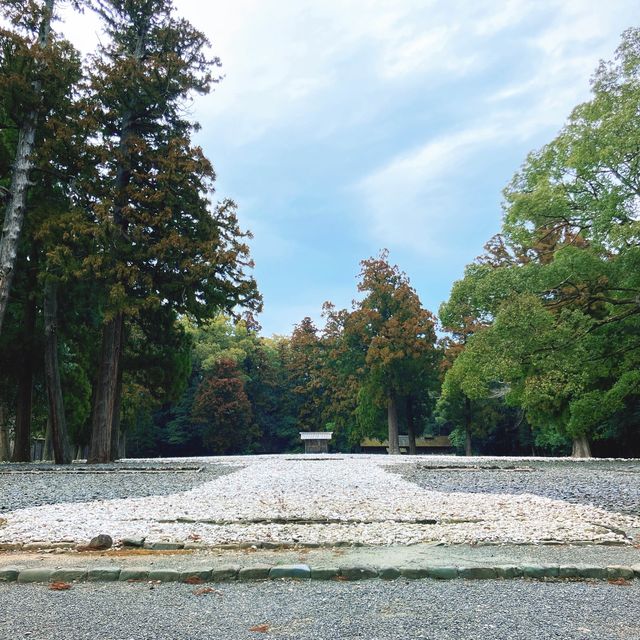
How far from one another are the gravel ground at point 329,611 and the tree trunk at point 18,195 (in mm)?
11864

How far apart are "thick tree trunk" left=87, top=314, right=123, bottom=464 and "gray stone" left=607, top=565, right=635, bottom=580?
15154 mm

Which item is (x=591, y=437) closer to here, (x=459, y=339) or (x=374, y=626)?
(x=459, y=339)

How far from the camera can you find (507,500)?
7785 mm

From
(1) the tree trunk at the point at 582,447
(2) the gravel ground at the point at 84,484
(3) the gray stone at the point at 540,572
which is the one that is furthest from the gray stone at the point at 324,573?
(1) the tree trunk at the point at 582,447

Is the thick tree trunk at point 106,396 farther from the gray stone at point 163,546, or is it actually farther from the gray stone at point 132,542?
the gray stone at point 163,546

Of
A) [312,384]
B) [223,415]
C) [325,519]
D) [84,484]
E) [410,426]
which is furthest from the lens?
[312,384]

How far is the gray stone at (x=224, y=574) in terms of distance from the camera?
152 inches

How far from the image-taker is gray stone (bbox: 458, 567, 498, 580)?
391 centimetres

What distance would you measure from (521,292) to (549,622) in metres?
13.1

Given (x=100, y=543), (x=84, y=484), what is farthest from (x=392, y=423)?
(x=100, y=543)

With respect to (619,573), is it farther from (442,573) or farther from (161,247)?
(161,247)

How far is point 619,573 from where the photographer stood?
3916mm

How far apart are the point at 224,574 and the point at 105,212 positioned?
13269mm

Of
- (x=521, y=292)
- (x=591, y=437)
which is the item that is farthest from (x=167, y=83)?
(x=591, y=437)
